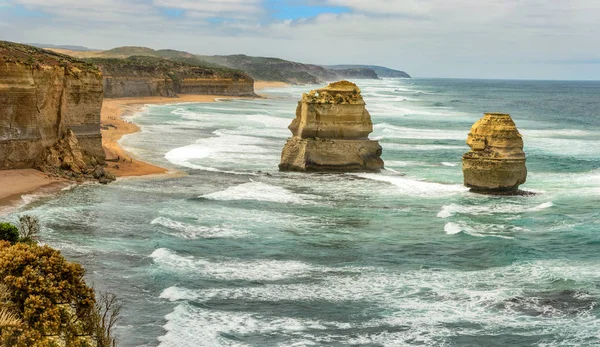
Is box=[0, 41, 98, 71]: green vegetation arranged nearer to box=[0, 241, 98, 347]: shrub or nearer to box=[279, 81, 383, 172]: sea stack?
box=[279, 81, 383, 172]: sea stack

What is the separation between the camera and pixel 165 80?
11306 centimetres

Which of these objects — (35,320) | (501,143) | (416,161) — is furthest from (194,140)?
(35,320)

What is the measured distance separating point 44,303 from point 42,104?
2274 centimetres

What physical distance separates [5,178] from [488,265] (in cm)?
1901

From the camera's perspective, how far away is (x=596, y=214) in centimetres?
3014

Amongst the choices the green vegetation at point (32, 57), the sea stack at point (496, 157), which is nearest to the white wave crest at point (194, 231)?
the green vegetation at point (32, 57)

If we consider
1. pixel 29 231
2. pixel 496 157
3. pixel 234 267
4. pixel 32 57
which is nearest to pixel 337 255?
pixel 234 267

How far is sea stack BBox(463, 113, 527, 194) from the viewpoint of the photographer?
107 ft

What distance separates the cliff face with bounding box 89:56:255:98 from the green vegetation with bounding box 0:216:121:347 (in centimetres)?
8808

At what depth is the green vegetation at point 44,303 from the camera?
12.4m

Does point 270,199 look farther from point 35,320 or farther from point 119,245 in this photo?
point 35,320

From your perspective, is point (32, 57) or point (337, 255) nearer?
point (337, 255)

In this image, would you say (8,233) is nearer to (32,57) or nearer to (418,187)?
(32,57)

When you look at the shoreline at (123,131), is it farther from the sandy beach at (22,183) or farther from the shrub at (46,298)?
the shrub at (46,298)
